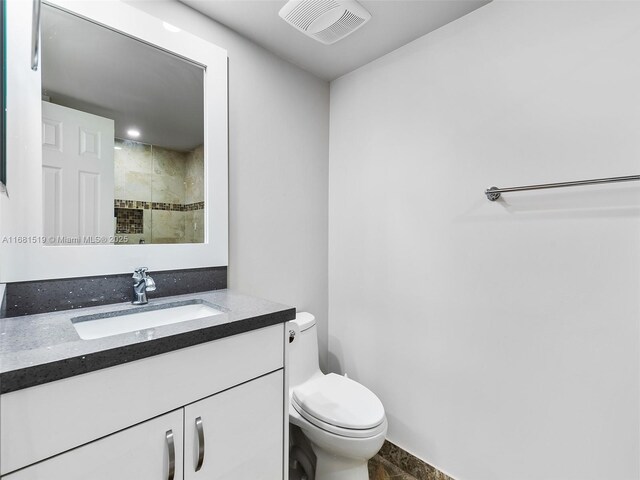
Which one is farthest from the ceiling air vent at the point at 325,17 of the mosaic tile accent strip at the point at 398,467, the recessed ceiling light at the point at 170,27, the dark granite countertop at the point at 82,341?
the mosaic tile accent strip at the point at 398,467

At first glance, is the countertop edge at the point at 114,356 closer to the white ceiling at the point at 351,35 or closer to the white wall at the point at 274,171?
the white wall at the point at 274,171

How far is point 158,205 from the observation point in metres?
1.31

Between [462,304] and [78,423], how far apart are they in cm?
144

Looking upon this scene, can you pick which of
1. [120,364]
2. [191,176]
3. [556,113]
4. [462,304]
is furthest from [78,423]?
[556,113]

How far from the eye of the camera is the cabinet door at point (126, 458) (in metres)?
0.65

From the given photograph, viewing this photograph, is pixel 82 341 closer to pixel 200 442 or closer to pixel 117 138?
pixel 200 442

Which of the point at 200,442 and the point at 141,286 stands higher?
the point at 141,286

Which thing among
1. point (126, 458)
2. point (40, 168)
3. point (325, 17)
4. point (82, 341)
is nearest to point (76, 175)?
point (40, 168)

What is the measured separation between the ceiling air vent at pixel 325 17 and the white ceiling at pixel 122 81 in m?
0.49

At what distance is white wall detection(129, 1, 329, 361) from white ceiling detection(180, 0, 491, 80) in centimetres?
7

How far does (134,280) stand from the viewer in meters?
1.19

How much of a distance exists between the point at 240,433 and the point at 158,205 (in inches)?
36.7

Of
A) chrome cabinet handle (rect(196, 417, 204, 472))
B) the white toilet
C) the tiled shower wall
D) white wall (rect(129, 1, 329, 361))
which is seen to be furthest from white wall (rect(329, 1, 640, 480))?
chrome cabinet handle (rect(196, 417, 204, 472))

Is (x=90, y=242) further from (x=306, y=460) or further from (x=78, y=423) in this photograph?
(x=306, y=460)
